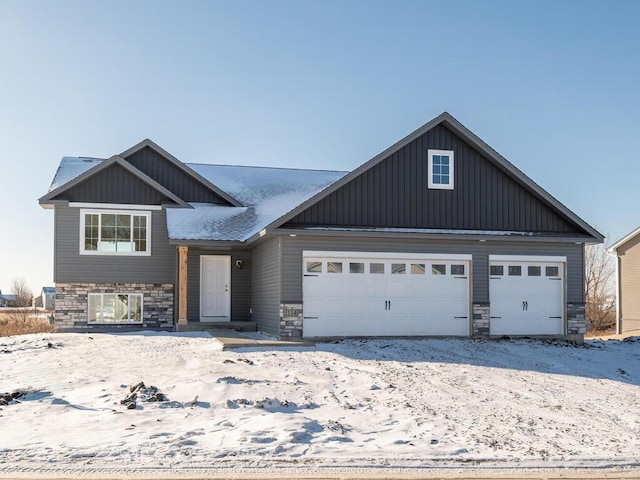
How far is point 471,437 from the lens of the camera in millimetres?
8750

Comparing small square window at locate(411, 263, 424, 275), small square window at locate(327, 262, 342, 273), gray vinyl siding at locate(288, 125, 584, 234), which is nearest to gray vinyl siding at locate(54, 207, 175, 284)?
gray vinyl siding at locate(288, 125, 584, 234)

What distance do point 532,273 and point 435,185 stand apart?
3.59 metres

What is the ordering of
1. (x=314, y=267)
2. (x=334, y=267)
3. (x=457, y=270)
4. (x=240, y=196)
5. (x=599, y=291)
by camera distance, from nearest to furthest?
(x=314, y=267), (x=334, y=267), (x=457, y=270), (x=240, y=196), (x=599, y=291)

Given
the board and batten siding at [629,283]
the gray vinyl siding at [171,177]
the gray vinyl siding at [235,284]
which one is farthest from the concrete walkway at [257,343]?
the board and batten siding at [629,283]

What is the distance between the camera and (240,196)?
2384cm

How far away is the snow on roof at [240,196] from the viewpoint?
67.9ft

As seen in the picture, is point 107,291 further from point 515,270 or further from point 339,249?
point 515,270

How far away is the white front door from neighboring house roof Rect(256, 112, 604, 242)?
544 cm

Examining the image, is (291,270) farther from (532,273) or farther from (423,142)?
(532,273)

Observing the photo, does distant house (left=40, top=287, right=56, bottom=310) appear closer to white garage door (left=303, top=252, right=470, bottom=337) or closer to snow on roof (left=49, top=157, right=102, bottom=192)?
snow on roof (left=49, top=157, right=102, bottom=192)

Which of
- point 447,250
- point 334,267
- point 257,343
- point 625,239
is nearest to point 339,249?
point 334,267

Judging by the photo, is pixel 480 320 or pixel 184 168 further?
pixel 184 168

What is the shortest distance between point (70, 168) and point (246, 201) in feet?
19.1

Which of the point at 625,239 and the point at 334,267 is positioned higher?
the point at 625,239
